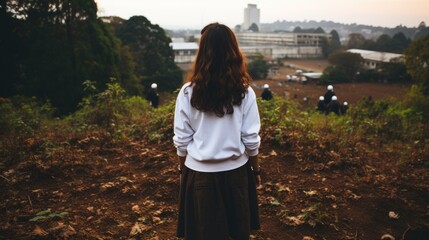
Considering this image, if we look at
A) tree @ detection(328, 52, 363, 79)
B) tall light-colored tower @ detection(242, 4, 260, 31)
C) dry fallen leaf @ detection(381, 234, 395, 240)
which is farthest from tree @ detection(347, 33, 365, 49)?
tall light-colored tower @ detection(242, 4, 260, 31)

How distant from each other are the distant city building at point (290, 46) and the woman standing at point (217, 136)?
61.3 metres

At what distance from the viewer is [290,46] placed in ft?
249

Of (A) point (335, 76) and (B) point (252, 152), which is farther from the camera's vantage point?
(A) point (335, 76)

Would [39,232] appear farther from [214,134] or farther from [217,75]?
[217,75]

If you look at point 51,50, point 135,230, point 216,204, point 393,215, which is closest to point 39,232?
point 135,230

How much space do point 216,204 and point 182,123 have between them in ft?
1.76

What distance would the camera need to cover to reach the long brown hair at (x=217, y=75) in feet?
6.19

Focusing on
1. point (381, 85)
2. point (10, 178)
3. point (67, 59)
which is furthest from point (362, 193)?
point (381, 85)

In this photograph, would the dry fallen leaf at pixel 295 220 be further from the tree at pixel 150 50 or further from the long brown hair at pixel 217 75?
the tree at pixel 150 50

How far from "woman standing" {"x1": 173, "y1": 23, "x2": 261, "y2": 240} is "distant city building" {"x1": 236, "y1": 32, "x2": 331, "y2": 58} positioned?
6127 centimetres

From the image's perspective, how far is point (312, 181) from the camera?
3945 millimetres

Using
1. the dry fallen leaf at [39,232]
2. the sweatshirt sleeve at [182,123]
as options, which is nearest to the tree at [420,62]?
the sweatshirt sleeve at [182,123]

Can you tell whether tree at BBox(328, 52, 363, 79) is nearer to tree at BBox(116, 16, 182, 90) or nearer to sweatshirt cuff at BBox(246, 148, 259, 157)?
tree at BBox(116, 16, 182, 90)

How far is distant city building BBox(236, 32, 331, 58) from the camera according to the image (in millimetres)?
71375
